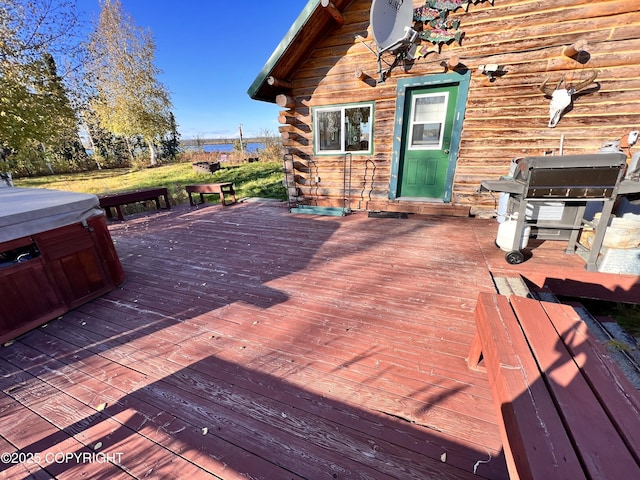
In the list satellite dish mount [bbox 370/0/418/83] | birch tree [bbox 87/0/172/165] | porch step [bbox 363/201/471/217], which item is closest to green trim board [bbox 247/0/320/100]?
satellite dish mount [bbox 370/0/418/83]

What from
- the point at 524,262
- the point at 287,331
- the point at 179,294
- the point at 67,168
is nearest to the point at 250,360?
the point at 287,331

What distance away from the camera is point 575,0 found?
3574 mm

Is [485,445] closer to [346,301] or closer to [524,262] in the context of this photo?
[346,301]

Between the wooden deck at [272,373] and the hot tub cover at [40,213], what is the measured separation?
0.91 metres

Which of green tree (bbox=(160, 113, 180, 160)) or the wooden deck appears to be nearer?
the wooden deck

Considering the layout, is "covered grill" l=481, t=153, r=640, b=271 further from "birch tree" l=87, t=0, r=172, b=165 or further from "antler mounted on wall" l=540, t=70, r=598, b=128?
"birch tree" l=87, t=0, r=172, b=165

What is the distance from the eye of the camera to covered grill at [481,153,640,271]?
2.54m

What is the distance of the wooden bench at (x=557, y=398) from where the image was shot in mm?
885

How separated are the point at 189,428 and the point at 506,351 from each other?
Answer: 181 centimetres

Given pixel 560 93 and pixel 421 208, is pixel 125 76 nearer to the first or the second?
pixel 421 208

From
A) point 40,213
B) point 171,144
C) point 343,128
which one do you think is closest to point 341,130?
point 343,128

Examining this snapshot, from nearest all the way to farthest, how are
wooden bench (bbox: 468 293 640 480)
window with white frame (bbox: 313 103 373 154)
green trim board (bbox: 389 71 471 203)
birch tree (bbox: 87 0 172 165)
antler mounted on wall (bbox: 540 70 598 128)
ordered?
wooden bench (bbox: 468 293 640 480) → antler mounted on wall (bbox: 540 70 598 128) → green trim board (bbox: 389 71 471 203) → window with white frame (bbox: 313 103 373 154) → birch tree (bbox: 87 0 172 165)

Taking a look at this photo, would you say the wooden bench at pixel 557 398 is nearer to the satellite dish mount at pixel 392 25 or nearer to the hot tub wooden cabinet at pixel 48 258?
the hot tub wooden cabinet at pixel 48 258

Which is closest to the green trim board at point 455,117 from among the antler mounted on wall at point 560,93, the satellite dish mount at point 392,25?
the satellite dish mount at point 392,25
